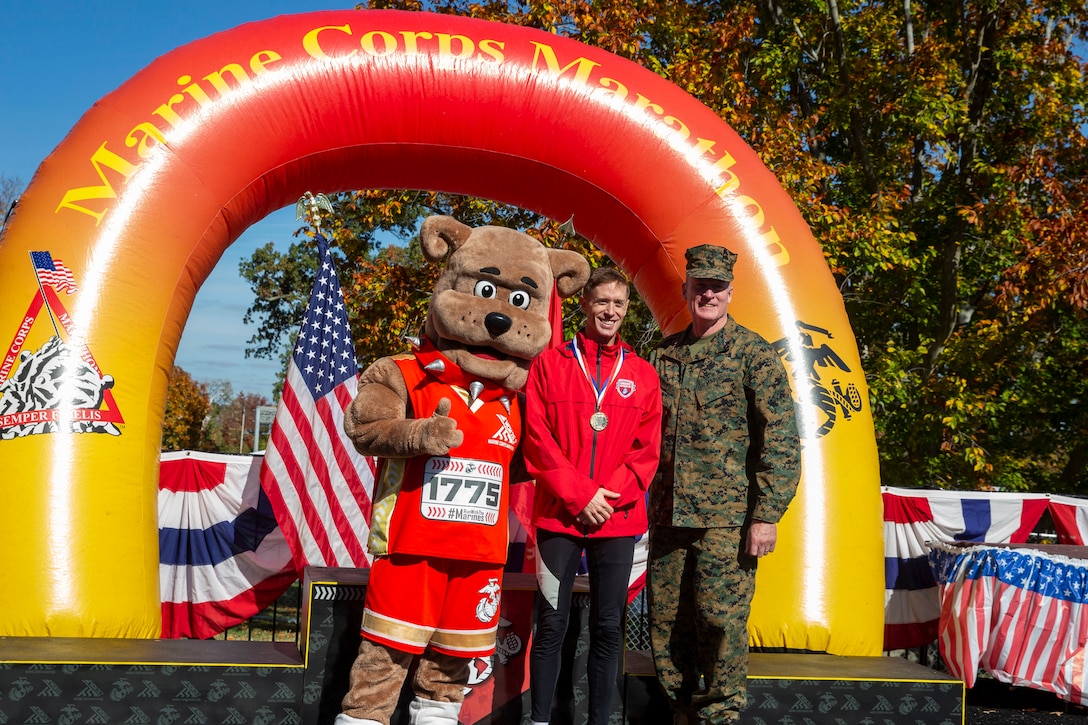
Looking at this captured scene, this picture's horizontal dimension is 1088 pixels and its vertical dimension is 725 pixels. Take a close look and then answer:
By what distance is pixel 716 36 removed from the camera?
892 centimetres

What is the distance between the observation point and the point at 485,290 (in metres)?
3.05

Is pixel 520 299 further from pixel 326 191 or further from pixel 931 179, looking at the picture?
pixel 931 179

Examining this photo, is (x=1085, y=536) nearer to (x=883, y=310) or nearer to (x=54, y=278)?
(x=883, y=310)

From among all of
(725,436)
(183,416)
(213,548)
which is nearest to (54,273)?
(213,548)

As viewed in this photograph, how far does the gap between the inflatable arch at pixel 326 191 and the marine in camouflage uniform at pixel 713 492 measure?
0.94 metres

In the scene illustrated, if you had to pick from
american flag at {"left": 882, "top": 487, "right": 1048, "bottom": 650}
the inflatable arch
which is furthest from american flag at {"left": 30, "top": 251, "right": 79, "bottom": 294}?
american flag at {"left": 882, "top": 487, "right": 1048, "bottom": 650}

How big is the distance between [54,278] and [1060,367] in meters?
10.0

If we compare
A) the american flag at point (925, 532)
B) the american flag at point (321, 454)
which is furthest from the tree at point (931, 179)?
the american flag at point (321, 454)

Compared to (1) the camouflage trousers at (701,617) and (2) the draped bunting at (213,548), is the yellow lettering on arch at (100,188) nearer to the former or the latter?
(2) the draped bunting at (213,548)

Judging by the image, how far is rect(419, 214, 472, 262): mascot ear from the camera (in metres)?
3.16

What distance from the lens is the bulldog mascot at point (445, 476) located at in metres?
2.85

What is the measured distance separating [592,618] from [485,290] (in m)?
1.14

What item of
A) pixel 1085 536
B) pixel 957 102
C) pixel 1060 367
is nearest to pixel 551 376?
pixel 1085 536

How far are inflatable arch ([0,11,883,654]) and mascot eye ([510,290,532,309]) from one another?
4.92 feet
